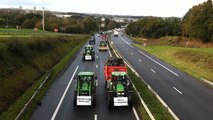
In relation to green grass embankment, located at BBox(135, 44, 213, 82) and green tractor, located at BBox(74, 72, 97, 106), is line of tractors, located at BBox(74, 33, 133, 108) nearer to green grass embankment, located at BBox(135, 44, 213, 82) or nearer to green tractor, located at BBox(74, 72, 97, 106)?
green tractor, located at BBox(74, 72, 97, 106)

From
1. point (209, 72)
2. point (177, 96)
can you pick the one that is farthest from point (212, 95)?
point (209, 72)

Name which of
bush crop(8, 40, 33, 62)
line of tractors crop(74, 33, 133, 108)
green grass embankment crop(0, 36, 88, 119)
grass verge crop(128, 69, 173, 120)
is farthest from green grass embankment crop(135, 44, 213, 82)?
bush crop(8, 40, 33, 62)

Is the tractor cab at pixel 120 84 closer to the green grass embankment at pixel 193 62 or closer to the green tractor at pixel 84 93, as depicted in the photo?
the green tractor at pixel 84 93

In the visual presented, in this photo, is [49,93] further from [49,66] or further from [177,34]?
[177,34]

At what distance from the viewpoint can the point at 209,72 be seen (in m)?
36.1

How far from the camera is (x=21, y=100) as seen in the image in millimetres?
21344

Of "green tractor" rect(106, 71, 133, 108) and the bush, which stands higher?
the bush

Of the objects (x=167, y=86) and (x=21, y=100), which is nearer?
(x=21, y=100)

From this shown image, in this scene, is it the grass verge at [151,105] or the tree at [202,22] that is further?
the tree at [202,22]

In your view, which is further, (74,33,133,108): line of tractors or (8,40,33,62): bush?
(8,40,33,62): bush

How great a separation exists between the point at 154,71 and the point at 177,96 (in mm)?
13103

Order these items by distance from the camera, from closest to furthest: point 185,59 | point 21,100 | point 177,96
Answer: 1. point 21,100
2. point 177,96
3. point 185,59

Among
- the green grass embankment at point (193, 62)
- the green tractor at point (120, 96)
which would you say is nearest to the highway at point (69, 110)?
the green tractor at point (120, 96)

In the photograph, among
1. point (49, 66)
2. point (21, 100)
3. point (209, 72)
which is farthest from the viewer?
point (49, 66)
